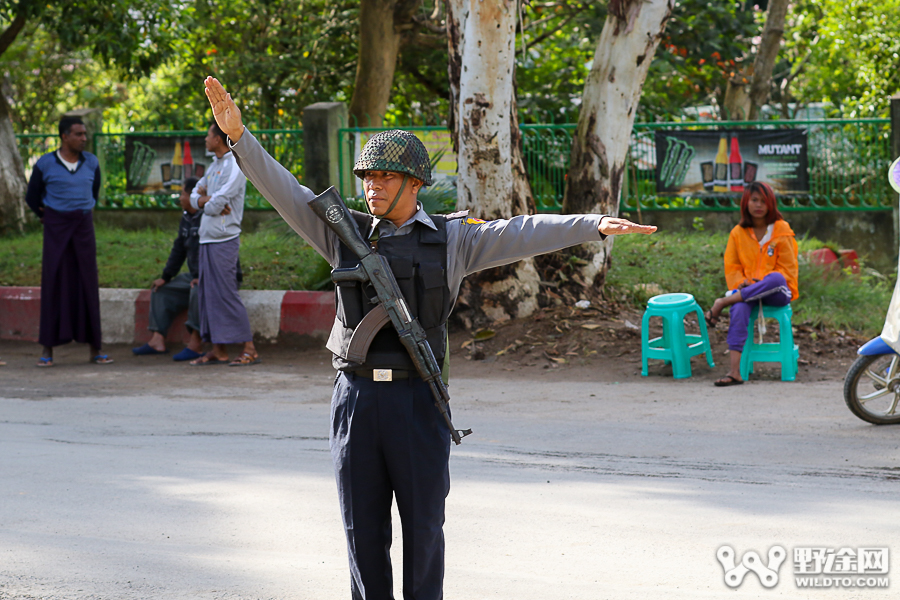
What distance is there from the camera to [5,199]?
45.2ft

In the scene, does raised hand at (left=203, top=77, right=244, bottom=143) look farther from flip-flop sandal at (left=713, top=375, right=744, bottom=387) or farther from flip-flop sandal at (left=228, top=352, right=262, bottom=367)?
flip-flop sandal at (left=228, top=352, right=262, bottom=367)

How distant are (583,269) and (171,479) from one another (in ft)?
18.2

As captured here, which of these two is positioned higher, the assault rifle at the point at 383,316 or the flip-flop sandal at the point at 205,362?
the assault rifle at the point at 383,316

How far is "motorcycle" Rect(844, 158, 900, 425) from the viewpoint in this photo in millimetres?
5816

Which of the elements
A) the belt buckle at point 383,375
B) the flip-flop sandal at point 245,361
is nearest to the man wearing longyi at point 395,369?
the belt buckle at point 383,375

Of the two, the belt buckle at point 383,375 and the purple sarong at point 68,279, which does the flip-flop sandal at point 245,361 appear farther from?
the belt buckle at point 383,375

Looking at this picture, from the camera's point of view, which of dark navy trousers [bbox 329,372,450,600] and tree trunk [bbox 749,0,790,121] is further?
tree trunk [bbox 749,0,790,121]

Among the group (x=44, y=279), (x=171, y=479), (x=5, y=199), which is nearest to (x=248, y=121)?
(x=5, y=199)

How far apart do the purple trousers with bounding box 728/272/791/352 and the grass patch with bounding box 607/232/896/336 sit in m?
1.97

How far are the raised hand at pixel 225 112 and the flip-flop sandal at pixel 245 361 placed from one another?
586cm

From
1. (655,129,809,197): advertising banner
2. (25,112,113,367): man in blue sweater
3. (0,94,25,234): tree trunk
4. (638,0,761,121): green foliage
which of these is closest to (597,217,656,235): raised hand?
(25,112,113,367): man in blue sweater

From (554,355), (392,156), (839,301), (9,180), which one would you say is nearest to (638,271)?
(839,301)

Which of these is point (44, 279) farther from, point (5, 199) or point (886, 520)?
point (886, 520)
